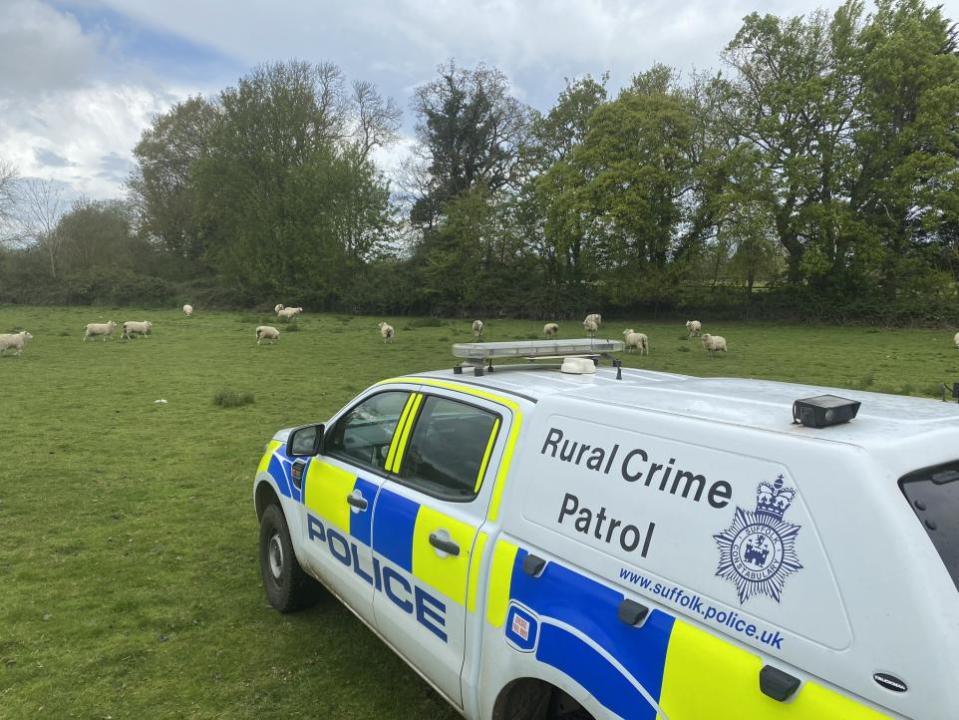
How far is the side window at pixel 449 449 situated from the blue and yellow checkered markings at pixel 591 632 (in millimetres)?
621

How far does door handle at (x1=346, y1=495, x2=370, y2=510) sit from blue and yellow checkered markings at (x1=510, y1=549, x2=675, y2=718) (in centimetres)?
Answer: 136

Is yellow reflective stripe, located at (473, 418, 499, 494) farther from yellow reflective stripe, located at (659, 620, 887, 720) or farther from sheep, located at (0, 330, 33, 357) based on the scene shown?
sheep, located at (0, 330, 33, 357)

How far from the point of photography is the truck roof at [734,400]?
211 cm

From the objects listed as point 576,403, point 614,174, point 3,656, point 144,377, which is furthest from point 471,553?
point 614,174

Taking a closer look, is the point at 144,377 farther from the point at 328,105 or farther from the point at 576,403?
the point at 328,105

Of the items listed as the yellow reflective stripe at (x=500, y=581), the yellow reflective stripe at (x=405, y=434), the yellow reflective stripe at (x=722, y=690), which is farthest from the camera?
the yellow reflective stripe at (x=405, y=434)

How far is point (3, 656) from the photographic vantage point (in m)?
4.36

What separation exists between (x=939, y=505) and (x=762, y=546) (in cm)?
50

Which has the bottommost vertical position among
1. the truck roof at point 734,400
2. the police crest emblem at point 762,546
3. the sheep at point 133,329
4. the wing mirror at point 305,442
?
the sheep at point 133,329

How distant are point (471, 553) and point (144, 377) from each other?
16.4 meters

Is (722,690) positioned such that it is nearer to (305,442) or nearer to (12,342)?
(305,442)

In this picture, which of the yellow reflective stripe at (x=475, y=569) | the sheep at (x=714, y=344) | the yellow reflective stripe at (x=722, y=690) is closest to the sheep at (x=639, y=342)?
the sheep at (x=714, y=344)

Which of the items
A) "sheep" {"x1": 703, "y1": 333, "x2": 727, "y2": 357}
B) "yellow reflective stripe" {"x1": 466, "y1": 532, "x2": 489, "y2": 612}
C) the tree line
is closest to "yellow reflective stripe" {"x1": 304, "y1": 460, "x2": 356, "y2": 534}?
"yellow reflective stripe" {"x1": 466, "y1": 532, "x2": 489, "y2": 612}

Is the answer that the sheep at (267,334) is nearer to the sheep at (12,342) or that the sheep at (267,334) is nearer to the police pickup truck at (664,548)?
the sheep at (12,342)
